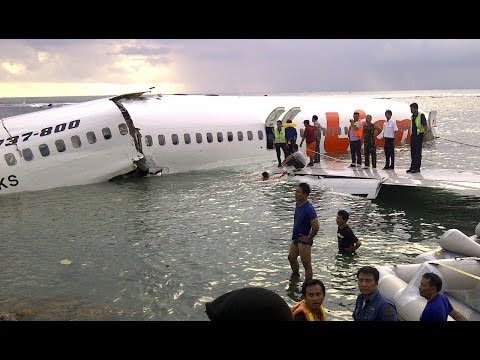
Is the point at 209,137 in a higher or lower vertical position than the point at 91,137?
lower

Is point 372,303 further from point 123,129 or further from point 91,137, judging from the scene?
point 123,129

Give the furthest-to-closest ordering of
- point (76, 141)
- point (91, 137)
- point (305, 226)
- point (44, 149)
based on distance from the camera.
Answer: point (91, 137) → point (76, 141) → point (44, 149) → point (305, 226)

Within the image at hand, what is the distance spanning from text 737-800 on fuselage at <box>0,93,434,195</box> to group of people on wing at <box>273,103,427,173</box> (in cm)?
225

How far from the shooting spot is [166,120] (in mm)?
21391

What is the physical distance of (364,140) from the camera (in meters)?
18.7

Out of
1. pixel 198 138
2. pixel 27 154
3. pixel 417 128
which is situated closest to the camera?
pixel 417 128

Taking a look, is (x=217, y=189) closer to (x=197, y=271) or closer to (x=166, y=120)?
(x=166, y=120)

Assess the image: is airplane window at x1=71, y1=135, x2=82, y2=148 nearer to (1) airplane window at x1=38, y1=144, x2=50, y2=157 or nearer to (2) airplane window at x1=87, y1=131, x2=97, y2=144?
(2) airplane window at x1=87, y1=131, x2=97, y2=144

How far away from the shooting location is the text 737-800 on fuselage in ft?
59.8

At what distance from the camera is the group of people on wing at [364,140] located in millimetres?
16703

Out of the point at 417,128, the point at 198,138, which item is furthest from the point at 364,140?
the point at 198,138

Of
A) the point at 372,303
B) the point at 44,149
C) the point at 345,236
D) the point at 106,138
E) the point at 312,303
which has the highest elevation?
the point at 106,138

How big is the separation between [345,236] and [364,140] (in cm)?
890
